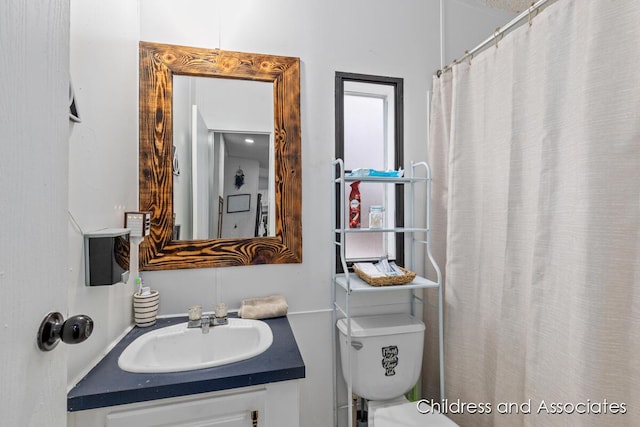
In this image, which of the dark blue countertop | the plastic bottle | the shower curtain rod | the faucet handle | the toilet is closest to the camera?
the dark blue countertop

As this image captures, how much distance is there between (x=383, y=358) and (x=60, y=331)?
1.29 m

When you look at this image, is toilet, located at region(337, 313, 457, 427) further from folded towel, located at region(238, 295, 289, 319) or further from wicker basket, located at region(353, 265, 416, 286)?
folded towel, located at region(238, 295, 289, 319)

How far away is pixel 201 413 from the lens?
86cm

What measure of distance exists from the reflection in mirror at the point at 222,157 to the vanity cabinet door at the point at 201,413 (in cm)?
72

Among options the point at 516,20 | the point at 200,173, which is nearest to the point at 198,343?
the point at 200,173

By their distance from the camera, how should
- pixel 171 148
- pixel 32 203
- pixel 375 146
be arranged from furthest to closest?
pixel 375 146, pixel 171 148, pixel 32 203

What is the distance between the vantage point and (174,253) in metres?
1.37

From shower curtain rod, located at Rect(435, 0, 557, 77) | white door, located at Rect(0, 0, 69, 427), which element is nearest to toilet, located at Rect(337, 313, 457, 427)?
white door, located at Rect(0, 0, 69, 427)

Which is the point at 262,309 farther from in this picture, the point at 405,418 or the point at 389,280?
the point at 405,418

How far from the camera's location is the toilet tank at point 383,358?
1418 mm

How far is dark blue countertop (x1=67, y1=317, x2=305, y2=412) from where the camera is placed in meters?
0.79

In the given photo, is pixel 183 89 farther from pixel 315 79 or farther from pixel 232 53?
pixel 315 79

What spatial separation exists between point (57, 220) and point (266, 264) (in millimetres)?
979

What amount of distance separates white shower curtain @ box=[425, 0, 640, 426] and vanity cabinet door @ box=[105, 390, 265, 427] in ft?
3.27
